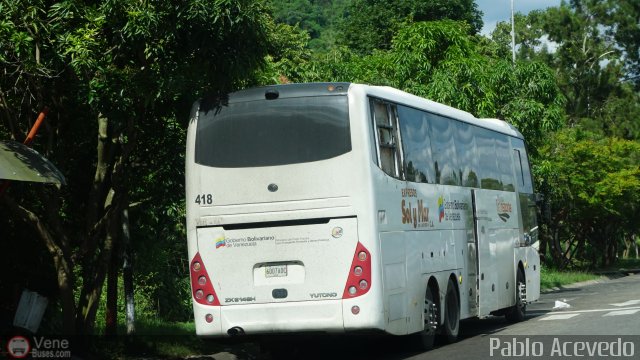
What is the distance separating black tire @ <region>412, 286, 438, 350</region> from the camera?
1494 centimetres

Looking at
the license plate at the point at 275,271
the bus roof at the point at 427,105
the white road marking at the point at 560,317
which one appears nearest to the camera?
the license plate at the point at 275,271

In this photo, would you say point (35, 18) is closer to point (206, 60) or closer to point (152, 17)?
point (152, 17)

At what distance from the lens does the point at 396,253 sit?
1355 centimetres

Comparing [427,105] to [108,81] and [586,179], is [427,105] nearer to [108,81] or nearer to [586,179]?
[108,81]

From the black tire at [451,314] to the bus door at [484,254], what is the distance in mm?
1389

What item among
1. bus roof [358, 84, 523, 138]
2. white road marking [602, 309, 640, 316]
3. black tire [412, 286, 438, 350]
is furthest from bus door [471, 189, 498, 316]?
black tire [412, 286, 438, 350]

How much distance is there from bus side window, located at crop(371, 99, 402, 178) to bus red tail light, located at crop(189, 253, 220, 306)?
100 inches

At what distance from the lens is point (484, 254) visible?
1845cm

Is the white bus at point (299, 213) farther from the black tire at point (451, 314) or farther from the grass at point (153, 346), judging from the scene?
the black tire at point (451, 314)

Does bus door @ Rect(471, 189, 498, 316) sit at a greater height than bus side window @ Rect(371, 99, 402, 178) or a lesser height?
lesser
